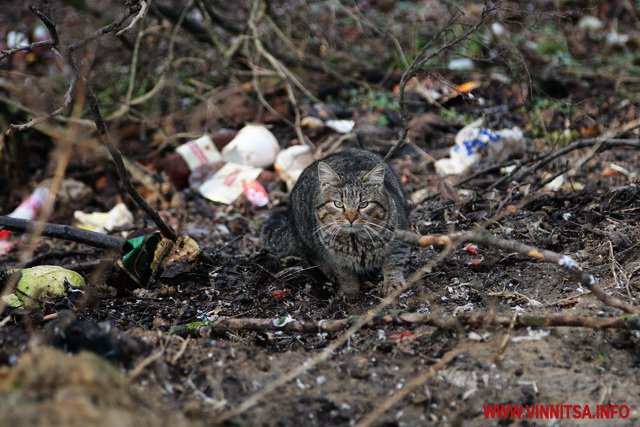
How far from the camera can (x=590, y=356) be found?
3021mm

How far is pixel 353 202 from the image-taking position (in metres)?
3.91

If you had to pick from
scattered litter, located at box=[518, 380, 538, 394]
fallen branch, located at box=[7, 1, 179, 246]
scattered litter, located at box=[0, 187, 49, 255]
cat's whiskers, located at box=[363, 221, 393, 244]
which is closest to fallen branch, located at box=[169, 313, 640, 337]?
scattered litter, located at box=[518, 380, 538, 394]

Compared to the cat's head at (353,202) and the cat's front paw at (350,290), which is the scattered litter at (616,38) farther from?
the cat's front paw at (350,290)

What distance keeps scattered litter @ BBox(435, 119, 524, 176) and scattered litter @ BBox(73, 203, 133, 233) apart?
263 centimetres

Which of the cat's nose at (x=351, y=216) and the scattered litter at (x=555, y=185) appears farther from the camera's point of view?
the scattered litter at (x=555, y=185)

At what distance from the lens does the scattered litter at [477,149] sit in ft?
18.5

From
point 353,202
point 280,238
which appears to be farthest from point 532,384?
point 280,238

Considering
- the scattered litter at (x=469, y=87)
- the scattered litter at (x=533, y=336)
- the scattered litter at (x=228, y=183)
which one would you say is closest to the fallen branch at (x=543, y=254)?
the scattered litter at (x=533, y=336)

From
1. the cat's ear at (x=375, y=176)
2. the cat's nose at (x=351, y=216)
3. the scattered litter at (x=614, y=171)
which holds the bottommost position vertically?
the scattered litter at (x=614, y=171)

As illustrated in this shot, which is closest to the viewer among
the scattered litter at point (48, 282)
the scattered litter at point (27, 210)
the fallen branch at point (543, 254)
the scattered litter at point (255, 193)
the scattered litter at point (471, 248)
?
the fallen branch at point (543, 254)

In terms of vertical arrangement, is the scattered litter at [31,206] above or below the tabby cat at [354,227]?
below

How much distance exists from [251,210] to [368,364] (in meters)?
2.93

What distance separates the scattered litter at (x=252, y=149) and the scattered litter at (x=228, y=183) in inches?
3.3

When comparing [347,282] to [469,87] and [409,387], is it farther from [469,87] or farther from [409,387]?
[469,87]
